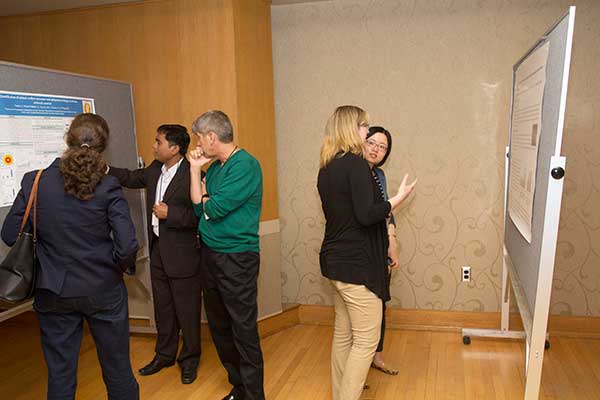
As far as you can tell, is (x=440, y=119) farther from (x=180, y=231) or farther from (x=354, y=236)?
(x=180, y=231)

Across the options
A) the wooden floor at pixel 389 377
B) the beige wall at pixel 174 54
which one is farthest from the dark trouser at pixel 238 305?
the beige wall at pixel 174 54

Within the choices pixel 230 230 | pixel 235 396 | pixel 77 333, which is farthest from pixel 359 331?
pixel 77 333

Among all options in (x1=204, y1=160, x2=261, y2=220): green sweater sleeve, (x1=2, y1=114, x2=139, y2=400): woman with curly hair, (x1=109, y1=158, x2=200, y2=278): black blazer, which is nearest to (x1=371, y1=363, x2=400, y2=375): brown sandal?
(x1=109, y1=158, x2=200, y2=278): black blazer

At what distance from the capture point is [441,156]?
359 cm

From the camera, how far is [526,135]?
233 centimetres

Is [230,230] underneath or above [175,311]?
above

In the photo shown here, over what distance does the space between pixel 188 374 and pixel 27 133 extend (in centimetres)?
157

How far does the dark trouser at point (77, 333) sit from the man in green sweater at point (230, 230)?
47 centimetres

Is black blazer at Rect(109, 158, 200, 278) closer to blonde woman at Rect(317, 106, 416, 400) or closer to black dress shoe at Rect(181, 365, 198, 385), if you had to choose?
black dress shoe at Rect(181, 365, 198, 385)

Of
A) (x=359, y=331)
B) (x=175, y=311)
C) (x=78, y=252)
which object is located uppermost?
(x=78, y=252)

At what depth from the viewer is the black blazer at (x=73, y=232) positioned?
6.48ft

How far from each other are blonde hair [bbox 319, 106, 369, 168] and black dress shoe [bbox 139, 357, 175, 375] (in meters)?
1.72

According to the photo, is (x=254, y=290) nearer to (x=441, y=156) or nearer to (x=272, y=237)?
(x=272, y=237)

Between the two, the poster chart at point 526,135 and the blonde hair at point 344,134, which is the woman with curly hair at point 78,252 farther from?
the poster chart at point 526,135
